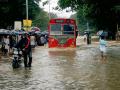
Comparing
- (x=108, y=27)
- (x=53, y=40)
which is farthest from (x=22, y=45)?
(x=108, y=27)

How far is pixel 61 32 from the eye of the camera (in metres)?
42.4

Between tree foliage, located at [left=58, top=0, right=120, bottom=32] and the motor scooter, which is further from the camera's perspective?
tree foliage, located at [left=58, top=0, right=120, bottom=32]

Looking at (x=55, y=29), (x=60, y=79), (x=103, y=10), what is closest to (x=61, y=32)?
(x=55, y=29)

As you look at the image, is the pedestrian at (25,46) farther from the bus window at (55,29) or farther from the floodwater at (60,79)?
the bus window at (55,29)

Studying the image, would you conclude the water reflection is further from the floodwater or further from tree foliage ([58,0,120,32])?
tree foliage ([58,0,120,32])

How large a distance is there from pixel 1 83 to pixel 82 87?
299 cm

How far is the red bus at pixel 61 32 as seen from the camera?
4247 cm

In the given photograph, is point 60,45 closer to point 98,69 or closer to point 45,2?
point 98,69

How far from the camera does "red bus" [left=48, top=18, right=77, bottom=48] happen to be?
4247 cm

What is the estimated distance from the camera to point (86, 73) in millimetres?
19625

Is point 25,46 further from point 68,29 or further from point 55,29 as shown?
point 68,29

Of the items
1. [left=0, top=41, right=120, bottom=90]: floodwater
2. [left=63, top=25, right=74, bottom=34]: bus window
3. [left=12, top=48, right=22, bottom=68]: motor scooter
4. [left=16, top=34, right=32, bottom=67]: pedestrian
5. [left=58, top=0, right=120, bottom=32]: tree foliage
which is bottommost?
[left=0, top=41, right=120, bottom=90]: floodwater

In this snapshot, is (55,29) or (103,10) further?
(103,10)

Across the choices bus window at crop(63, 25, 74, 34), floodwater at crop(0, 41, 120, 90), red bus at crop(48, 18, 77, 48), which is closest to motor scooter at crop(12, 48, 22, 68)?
floodwater at crop(0, 41, 120, 90)
